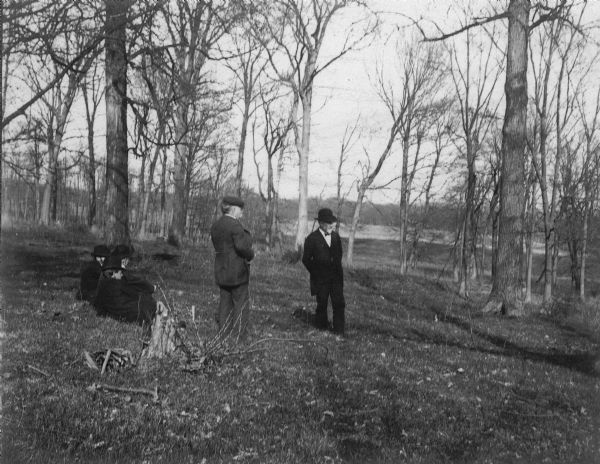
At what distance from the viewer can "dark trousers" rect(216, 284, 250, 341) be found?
7.88m

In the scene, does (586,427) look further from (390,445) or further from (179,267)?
(179,267)

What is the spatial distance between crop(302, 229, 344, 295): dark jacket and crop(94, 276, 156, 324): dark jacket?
2.70 m

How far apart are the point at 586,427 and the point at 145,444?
14.9 ft

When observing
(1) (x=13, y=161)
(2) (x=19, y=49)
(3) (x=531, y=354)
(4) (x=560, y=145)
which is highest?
(4) (x=560, y=145)

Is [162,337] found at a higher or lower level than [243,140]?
lower

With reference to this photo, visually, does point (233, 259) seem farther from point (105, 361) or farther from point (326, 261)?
point (105, 361)

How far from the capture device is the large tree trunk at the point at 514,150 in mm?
13828

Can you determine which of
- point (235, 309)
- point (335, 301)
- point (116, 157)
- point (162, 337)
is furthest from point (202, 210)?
point (162, 337)

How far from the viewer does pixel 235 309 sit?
7.89 meters

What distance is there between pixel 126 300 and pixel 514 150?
10256 millimetres

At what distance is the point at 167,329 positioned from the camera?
6.47 metres

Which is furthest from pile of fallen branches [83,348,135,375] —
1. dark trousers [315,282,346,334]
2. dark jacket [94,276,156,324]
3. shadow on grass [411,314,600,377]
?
shadow on grass [411,314,600,377]

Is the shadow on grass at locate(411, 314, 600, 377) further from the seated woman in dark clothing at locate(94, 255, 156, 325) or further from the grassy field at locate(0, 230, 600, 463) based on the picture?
the seated woman in dark clothing at locate(94, 255, 156, 325)

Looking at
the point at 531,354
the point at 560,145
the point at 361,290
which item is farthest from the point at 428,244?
the point at 531,354
